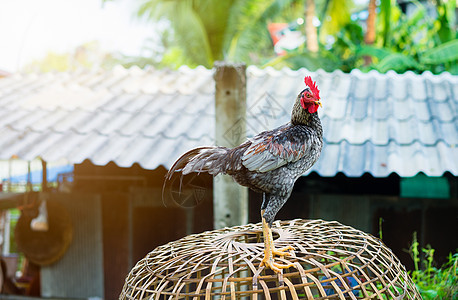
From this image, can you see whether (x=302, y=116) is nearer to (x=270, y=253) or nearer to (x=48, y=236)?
(x=270, y=253)

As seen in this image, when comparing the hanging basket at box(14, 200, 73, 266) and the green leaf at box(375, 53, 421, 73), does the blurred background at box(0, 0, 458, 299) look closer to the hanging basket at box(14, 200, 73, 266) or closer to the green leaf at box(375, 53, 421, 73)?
the hanging basket at box(14, 200, 73, 266)

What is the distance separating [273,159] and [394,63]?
18.3ft

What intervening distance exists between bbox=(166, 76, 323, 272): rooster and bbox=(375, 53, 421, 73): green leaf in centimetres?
507

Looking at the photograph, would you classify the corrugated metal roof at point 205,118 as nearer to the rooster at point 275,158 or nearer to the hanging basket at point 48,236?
the hanging basket at point 48,236

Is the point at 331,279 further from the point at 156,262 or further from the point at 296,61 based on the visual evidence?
the point at 296,61

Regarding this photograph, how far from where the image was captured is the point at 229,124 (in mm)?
2723

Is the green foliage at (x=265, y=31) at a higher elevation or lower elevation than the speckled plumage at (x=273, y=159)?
higher

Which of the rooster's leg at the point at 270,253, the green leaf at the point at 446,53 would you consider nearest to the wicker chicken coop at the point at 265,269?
the rooster's leg at the point at 270,253

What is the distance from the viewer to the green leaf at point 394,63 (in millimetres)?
6500

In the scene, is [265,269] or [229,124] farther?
[229,124]

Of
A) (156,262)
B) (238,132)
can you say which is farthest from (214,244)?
(238,132)

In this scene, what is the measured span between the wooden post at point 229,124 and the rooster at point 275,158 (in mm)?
816

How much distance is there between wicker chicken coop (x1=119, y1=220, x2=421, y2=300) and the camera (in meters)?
1.55

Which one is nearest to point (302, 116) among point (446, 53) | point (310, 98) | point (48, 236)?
point (310, 98)
